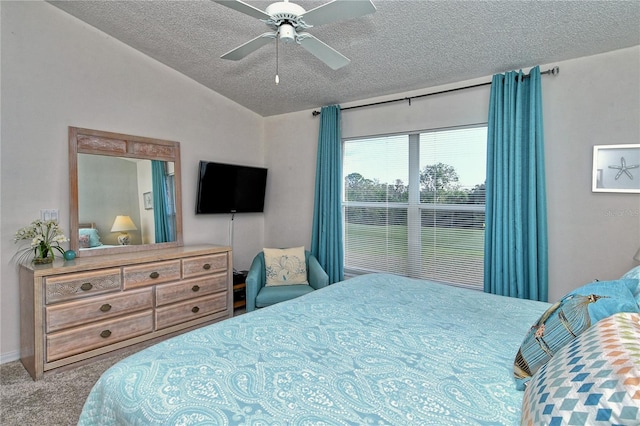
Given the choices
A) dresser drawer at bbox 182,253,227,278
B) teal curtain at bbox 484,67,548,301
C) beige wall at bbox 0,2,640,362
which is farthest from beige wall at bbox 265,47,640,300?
dresser drawer at bbox 182,253,227,278

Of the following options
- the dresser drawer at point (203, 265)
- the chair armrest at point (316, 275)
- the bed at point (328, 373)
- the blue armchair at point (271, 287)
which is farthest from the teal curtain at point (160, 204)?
the bed at point (328, 373)

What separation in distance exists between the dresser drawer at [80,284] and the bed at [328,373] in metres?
1.61

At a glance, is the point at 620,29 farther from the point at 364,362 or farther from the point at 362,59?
the point at 364,362

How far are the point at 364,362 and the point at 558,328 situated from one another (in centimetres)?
70

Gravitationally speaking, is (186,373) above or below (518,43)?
below

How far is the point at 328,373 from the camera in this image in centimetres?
124

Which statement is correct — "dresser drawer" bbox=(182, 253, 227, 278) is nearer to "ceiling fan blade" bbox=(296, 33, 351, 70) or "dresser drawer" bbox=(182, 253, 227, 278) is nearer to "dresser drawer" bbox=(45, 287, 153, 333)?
"dresser drawer" bbox=(45, 287, 153, 333)

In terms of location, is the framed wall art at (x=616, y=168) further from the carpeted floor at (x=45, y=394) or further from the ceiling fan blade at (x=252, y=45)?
the carpeted floor at (x=45, y=394)

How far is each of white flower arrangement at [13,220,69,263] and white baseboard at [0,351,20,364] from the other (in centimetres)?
75

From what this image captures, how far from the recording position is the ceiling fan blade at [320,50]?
6.46ft

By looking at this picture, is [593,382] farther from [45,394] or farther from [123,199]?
[123,199]

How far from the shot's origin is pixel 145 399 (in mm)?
1096

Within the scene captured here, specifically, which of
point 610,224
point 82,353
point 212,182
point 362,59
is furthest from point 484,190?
point 82,353

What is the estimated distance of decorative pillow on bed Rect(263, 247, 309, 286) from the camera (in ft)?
12.3
